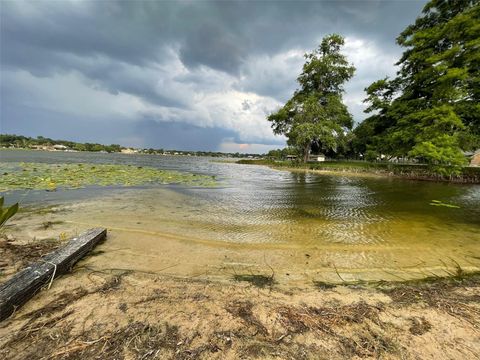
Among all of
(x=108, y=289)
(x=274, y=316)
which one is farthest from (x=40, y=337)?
(x=274, y=316)

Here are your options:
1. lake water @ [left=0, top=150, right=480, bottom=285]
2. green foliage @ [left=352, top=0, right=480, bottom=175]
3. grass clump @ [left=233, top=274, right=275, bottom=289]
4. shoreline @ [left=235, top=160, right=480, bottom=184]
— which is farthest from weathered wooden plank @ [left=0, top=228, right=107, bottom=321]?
shoreline @ [left=235, top=160, right=480, bottom=184]

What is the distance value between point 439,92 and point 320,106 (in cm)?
1461

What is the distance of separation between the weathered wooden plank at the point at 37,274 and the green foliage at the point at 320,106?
3105cm

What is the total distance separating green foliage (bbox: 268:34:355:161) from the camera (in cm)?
3230

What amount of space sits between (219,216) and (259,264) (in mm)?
3095

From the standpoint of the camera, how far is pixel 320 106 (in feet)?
113

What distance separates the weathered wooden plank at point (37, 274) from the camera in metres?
2.15

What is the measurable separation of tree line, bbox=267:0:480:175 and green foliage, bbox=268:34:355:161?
15 centimetres

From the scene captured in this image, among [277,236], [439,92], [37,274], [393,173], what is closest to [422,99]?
[439,92]

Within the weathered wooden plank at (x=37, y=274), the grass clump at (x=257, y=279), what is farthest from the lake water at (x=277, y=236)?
the weathered wooden plank at (x=37, y=274)

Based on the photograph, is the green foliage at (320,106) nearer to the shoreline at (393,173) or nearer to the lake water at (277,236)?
the shoreline at (393,173)

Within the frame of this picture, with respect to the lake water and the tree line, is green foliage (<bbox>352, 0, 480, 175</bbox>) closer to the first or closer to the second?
the tree line

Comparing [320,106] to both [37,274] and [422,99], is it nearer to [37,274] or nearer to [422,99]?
[422,99]

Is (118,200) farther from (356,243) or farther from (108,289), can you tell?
(356,243)
